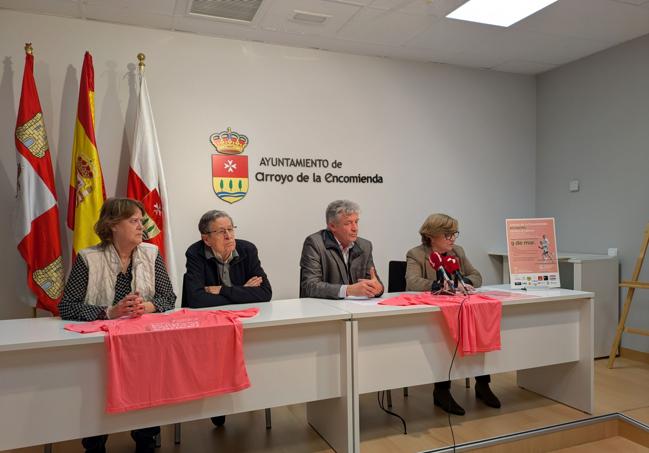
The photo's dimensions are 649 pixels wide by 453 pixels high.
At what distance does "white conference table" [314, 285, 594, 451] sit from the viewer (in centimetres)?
247

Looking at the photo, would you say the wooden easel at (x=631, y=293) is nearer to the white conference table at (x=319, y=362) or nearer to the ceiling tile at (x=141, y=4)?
the white conference table at (x=319, y=362)

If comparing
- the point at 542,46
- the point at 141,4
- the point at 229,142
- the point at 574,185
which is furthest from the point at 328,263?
the point at 574,185

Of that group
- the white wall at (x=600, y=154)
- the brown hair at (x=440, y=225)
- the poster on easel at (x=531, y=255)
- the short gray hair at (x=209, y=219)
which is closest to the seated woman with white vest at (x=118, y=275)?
the short gray hair at (x=209, y=219)

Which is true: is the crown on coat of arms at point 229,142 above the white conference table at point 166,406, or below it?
above

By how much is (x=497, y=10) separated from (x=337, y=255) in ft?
7.06

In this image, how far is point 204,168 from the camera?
4117mm

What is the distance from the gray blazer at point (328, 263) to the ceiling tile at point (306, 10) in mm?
1630

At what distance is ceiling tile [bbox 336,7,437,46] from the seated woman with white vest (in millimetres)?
2282

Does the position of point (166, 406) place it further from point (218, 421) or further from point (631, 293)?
point (631, 293)

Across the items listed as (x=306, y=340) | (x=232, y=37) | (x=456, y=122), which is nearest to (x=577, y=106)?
(x=456, y=122)

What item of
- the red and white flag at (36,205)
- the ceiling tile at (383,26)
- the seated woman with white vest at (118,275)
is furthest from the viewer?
the ceiling tile at (383,26)

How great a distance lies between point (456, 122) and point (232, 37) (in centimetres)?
229

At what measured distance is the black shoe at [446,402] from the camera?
119 inches

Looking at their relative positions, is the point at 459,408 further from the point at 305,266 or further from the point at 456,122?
the point at 456,122
